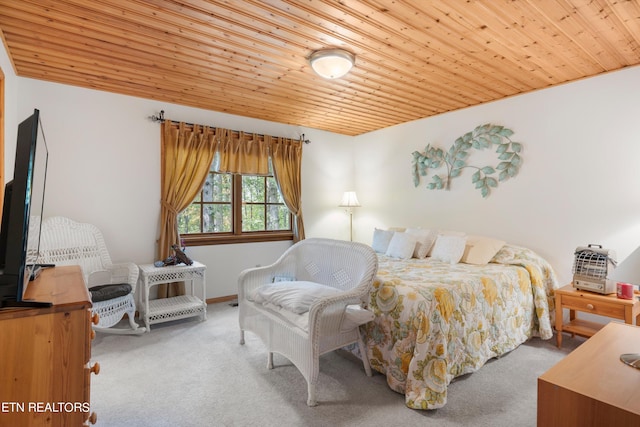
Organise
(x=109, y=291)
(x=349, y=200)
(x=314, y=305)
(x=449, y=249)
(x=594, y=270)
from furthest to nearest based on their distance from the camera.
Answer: (x=349, y=200)
(x=449, y=249)
(x=109, y=291)
(x=594, y=270)
(x=314, y=305)

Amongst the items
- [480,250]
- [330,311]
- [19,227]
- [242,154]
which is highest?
[242,154]

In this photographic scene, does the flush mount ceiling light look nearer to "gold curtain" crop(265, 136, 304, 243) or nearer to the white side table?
"gold curtain" crop(265, 136, 304, 243)

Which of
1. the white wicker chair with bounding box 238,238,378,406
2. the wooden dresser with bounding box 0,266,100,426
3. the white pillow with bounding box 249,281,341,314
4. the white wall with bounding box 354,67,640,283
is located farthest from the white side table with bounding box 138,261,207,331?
the white wall with bounding box 354,67,640,283

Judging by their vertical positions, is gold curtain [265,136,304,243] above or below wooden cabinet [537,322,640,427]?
above

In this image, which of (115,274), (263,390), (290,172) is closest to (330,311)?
(263,390)

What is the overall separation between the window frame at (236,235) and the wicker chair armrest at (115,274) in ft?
2.41

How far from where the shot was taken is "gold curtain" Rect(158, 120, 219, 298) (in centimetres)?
374

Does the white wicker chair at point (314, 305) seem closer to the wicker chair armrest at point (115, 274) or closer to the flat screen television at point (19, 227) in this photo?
the wicker chair armrest at point (115, 274)

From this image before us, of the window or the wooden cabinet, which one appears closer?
the wooden cabinet

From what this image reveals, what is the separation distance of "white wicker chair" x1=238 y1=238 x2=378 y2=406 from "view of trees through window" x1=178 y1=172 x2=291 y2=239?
5.22 ft

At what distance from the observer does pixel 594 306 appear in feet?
8.44

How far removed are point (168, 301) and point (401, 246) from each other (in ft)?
8.67

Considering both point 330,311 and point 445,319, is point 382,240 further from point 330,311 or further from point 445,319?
point 330,311

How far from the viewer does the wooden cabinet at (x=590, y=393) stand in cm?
114
